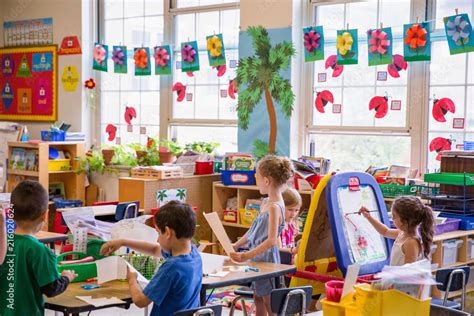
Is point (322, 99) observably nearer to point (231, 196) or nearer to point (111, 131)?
point (231, 196)

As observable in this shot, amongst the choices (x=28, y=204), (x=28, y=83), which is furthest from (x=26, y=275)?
(x=28, y=83)

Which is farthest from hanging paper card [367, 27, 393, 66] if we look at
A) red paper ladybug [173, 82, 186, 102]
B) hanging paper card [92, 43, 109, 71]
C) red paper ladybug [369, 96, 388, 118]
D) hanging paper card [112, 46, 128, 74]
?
hanging paper card [92, 43, 109, 71]

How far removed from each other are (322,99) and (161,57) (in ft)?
6.54

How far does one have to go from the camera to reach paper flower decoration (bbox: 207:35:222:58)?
744 centimetres

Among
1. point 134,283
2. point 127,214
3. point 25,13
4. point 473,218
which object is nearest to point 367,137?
point 473,218

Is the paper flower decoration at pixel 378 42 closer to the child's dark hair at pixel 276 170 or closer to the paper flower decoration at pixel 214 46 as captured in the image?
the paper flower decoration at pixel 214 46

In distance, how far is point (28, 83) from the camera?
9172 mm

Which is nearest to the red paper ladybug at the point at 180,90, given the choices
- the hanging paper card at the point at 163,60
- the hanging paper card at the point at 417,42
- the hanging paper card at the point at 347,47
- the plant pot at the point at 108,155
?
the hanging paper card at the point at 163,60

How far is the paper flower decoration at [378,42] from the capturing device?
20.5 feet

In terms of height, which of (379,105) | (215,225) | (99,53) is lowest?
(215,225)

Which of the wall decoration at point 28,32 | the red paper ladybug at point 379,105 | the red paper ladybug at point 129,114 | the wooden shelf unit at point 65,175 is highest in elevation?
the wall decoration at point 28,32

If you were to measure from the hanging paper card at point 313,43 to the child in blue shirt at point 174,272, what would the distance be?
12.6 feet

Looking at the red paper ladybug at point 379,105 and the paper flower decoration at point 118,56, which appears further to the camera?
the paper flower decoration at point 118,56

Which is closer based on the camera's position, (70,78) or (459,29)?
(459,29)
